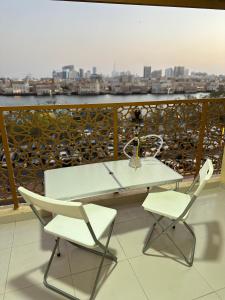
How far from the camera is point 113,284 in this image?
58.5 inches

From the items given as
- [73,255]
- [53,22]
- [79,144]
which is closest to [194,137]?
[79,144]

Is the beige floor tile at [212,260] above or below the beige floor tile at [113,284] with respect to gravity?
above

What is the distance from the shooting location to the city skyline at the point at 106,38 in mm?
2553

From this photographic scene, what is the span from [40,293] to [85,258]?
432mm

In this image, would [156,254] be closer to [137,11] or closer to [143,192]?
[143,192]

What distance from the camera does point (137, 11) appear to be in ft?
9.25

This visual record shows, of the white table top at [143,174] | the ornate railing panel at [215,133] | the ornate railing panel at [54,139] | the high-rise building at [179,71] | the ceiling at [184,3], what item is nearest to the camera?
the white table top at [143,174]

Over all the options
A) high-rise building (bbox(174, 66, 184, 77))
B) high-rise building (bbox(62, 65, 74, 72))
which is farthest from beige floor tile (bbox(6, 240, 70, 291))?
high-rise building (bbox(174, 66, 184, 77))

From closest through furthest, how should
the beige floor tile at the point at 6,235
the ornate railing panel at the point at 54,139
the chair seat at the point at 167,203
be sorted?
the chair seat at the point at 167,203 → the beige floor tile at the point at 6,235 → the ornate railing panel at the point at 54,139

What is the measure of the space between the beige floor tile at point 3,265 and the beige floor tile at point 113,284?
0.55 metres

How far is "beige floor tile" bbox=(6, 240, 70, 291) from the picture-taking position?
152 centimetres

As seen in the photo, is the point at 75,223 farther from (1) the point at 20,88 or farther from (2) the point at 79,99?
(1) the point at 20,88

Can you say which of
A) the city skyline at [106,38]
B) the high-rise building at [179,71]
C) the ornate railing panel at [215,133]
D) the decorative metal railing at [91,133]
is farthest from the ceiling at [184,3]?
the ornate railing panel at [215,133]

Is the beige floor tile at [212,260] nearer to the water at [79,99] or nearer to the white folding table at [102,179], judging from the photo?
the white folding table at [102,179]
